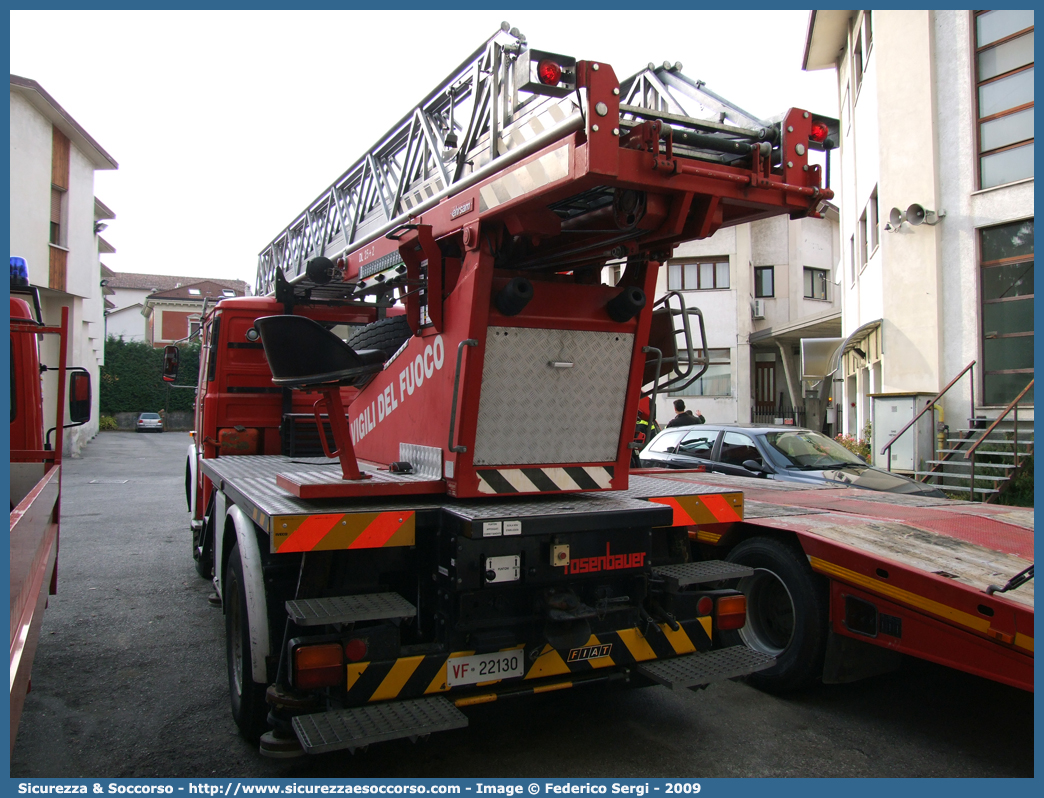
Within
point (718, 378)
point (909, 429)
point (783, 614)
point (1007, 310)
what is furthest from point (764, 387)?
point (783, 614)

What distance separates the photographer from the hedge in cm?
4250

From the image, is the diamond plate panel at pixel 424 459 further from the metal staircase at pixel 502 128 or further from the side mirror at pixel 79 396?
the side mirror at pixel 79 396

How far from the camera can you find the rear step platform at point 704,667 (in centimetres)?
376

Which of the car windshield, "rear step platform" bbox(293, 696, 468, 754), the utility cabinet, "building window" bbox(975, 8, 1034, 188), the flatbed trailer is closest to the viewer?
"rear step platform" bbox(293, 696, 468, 754)

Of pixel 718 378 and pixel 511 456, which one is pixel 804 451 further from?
pixel 718 378

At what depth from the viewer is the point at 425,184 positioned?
542cm

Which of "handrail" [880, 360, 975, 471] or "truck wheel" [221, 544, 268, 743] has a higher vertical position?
"handrail" [880, 360, 975, 471]

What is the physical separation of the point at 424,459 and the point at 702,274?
2550 centimetres

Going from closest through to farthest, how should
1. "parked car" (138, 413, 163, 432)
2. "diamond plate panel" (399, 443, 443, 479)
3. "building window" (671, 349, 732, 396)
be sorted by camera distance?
"diamond plate panel" (399, 443, 443, 479), "building window" (671, 349, 732, 396), "parked car" (138, 413, 163, 432)

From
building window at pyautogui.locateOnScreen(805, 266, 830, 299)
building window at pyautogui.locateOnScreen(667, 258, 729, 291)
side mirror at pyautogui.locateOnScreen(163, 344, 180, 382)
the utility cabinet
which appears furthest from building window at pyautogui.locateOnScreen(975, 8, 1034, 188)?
building window at pyautogui.locateOnScreen(805, 266, 830, 299)

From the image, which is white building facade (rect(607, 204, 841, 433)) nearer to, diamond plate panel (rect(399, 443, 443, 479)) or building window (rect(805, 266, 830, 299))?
building window (rect(805, 266, 830, 299))

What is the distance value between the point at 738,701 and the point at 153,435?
37835mm

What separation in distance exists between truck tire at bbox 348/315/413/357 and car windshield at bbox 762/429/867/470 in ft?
16.0

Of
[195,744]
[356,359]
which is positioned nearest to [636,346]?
[356,359]
